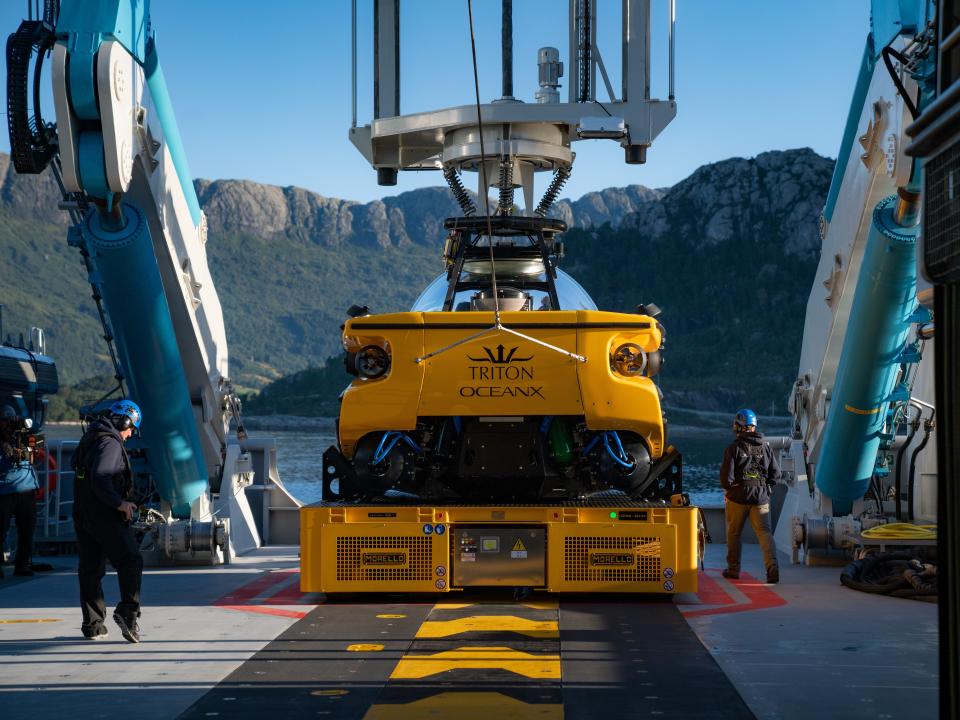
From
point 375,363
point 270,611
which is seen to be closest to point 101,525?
point 270,611

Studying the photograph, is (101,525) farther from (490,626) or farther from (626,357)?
(626,357)

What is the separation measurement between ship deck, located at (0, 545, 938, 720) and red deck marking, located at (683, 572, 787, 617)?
0.03 meters

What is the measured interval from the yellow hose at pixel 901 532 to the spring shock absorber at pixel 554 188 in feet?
15.5

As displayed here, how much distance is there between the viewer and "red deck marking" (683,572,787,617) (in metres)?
10.5

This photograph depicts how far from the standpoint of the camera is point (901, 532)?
12.2 meters

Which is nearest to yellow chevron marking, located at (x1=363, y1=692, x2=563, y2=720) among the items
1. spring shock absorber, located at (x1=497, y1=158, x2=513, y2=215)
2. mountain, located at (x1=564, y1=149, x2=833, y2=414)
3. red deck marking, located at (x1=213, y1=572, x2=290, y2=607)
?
red deck marking, located at (x1=213, y1=572, x2=290, y2=607)

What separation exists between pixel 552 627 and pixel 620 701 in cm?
238

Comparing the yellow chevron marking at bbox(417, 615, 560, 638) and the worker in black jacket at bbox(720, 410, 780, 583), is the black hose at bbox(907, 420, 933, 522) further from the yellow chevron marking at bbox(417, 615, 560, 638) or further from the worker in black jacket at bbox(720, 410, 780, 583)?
the yellow chevron marking at bbox(417, 615, 560, 638)

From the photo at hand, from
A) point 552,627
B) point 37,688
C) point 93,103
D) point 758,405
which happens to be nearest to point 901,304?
point 552,627

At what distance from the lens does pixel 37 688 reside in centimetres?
761

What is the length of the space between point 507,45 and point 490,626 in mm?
8142

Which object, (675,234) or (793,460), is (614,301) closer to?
(675,234)

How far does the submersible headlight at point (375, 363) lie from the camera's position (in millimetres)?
10758

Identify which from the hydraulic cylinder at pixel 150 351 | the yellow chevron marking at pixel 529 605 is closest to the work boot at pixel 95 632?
the yellow chevron marking at pixel 529 605
